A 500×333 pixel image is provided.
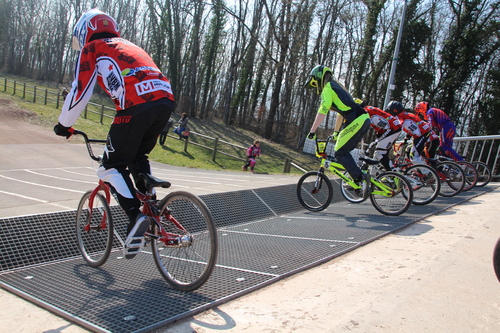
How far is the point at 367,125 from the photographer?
6.15 meters

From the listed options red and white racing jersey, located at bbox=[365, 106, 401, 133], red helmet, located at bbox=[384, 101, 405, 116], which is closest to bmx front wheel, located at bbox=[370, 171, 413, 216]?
red and white racing jersey, located at bbox=[365, 106, 401, 133]

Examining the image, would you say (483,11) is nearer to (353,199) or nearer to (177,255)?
(353,199)

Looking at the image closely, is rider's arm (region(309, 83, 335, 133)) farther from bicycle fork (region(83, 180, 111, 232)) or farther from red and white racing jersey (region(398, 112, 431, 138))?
bicycle fork (region(83, 180, 111, 232))

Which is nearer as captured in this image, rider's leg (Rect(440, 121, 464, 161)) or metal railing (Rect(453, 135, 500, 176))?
rider's leg (Rect(440, 121, 464, 161))

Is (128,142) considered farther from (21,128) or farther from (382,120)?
(21,128)

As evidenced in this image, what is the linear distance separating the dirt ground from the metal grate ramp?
43.9ft

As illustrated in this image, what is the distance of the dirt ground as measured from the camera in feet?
52.3

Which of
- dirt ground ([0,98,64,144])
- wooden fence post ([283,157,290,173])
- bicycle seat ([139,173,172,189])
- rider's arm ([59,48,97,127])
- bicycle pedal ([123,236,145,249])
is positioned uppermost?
rider's arm ([59,48,97,127])

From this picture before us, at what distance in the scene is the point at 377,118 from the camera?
706 cm

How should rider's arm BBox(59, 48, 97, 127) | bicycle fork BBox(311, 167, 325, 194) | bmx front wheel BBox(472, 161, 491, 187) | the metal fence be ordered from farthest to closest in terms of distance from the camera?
the metal fence, bmx front wheel BBox(472, 161, 491, 187), bicycle fork BBox(311, 167, 325, 194), rider's arm BBox(59, 48, 97, 127)

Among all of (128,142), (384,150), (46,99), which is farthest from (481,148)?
(46,99)

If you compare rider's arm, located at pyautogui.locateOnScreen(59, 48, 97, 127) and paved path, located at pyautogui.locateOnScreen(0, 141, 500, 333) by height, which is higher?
rider's arm, located at pyautogui.locateOnScreen(59, 48, 97, 127)

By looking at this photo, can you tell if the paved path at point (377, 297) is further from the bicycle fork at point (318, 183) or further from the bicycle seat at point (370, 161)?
the bicycle fork at point (318, 183)

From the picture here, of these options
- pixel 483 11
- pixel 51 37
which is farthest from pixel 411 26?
pixel 51 37
